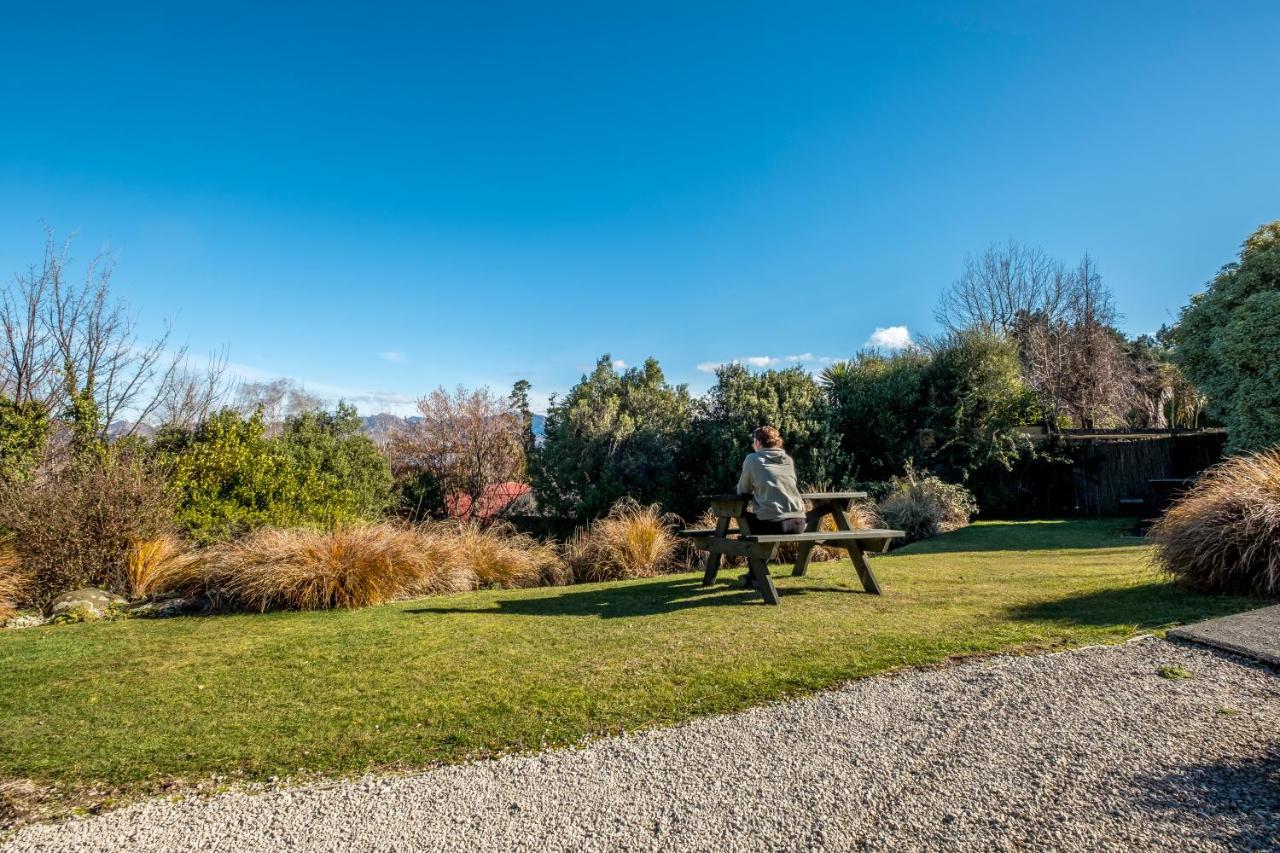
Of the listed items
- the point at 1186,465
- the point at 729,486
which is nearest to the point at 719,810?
the point at 729,486

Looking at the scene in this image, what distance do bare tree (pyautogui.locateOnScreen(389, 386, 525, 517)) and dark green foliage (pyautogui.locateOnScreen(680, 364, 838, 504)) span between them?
5.39 m

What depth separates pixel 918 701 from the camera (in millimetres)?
3195

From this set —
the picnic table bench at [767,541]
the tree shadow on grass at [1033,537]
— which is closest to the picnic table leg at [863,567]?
the picnic table bench at [767,541]

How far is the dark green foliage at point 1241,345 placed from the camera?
10578mm

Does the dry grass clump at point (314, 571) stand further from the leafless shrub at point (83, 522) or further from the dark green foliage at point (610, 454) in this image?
the dark green foliage at point (610, 454)

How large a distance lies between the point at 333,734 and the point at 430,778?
30.8 inches

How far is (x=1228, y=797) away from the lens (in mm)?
2195

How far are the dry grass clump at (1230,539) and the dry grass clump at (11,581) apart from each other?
10.6 m

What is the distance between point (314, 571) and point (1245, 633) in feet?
23.8

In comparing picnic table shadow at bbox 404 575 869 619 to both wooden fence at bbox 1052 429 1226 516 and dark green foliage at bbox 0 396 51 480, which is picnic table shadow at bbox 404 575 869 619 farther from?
wooden fence at bbox 1052 429 1226 516

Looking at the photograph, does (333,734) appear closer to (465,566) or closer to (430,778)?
(430,778)

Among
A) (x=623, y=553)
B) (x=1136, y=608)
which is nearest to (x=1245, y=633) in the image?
(x=1136, y=608)

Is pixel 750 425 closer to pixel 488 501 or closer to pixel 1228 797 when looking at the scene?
pixel 488 501

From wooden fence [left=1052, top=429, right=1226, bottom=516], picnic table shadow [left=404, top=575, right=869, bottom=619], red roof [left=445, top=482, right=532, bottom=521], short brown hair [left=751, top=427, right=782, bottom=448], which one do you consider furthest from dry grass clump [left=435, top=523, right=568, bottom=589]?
wooden fence [left=1052, top=429, right=1226, bottom=516]
